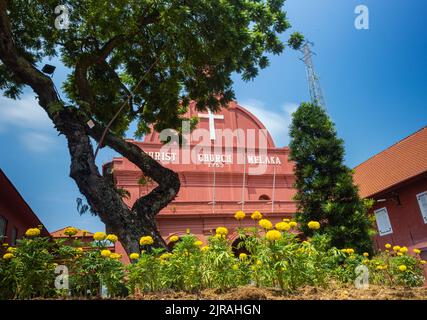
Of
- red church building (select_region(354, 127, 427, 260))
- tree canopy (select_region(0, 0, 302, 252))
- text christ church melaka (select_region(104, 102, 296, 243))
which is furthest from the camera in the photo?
text christ church melaka (select_region(104, 102, 296, 243))

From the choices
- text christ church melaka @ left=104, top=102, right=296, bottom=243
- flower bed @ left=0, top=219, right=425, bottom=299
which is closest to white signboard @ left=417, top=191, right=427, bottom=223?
text christ church melaka @ left=104, top=102, right=296, bottom=243

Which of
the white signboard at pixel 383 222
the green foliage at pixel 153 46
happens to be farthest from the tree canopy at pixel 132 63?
the white signboard at pixel 383 222

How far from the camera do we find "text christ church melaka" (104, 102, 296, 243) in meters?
18.2

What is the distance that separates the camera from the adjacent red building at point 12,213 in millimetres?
9828

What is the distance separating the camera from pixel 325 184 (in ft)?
36.2

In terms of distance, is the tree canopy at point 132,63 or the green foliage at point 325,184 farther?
the green foliage at point 325,184

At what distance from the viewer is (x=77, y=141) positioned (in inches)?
193

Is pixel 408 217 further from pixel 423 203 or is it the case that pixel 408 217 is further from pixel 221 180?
pixel 221 180

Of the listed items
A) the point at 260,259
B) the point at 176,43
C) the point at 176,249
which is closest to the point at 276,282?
the point at 260,259

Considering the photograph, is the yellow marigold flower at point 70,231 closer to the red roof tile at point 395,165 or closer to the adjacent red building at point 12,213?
the adjacent red building at point 12,213

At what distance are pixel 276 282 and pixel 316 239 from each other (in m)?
0.64

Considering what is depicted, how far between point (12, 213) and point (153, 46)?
349 inches

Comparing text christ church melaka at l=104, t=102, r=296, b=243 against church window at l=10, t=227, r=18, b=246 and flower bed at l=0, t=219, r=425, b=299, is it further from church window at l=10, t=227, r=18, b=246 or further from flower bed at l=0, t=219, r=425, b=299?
flower bed at l=0, t=219, r=425, b=299
